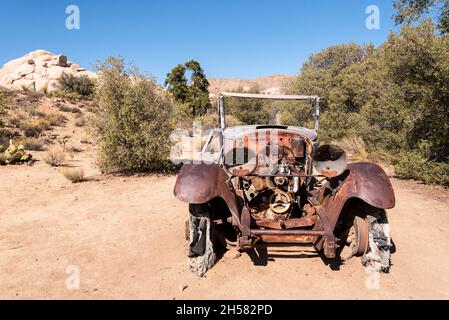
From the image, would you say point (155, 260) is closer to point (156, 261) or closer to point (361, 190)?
point (156, 261)

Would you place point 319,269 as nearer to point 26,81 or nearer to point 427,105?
point 427,105

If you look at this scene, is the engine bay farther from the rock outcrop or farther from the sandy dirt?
the rock outcrop

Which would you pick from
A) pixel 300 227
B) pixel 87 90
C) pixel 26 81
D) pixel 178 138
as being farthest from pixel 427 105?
pixel 26 81

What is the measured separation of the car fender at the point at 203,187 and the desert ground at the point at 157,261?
85 cm

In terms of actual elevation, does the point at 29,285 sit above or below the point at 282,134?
below

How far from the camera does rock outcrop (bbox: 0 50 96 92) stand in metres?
41.3

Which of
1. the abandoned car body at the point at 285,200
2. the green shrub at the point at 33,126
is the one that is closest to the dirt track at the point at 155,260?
the abandoned car body at the point at 285,200

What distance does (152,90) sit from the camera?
10.7 metres

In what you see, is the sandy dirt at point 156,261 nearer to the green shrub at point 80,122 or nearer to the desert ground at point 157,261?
the desert ground at point 157,261

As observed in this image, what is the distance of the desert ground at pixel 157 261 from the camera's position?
11.4ft

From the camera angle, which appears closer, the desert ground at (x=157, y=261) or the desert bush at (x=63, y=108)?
the desert ground at (x=157, y=261)

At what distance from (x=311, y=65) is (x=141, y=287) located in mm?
24505

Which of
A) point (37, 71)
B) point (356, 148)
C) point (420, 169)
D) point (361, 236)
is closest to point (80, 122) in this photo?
point (356, 148)

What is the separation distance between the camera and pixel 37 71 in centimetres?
4366
